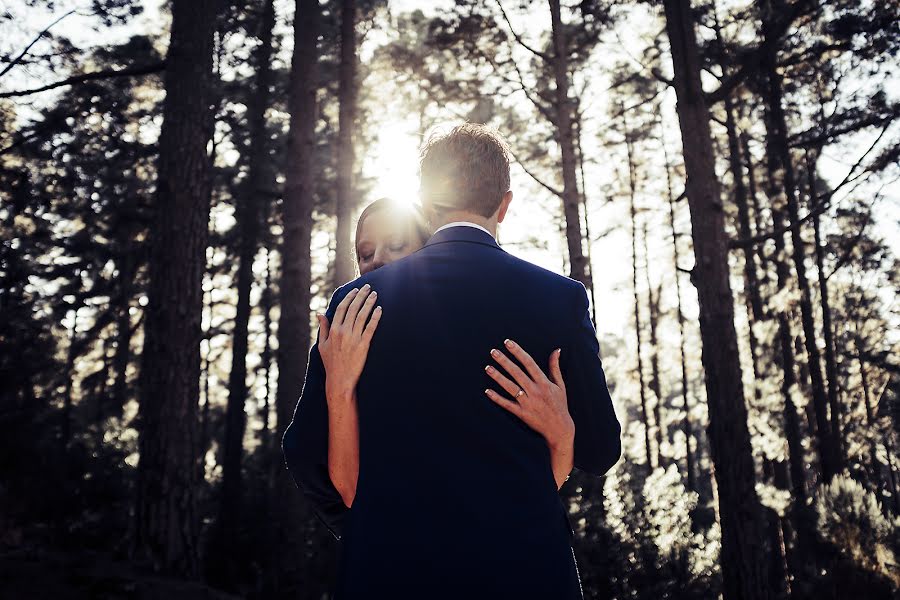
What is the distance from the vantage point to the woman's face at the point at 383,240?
3049 mm

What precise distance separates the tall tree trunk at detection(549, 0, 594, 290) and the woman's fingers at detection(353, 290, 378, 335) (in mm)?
9130

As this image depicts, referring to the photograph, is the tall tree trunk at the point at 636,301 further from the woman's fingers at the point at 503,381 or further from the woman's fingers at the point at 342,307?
the woman's fingers at the point at 503,381

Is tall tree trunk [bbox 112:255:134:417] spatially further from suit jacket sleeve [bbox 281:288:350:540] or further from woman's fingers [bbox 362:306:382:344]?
woman's fingers [bbox 362:306:382:344]

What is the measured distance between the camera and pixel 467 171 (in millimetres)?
1916

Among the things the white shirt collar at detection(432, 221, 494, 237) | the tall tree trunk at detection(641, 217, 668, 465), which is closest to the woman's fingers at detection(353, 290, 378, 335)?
the white shirt collar at detection(432, 221, 494, 237)

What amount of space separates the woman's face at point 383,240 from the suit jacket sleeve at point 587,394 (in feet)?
4.49

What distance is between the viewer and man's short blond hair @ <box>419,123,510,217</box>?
192cm

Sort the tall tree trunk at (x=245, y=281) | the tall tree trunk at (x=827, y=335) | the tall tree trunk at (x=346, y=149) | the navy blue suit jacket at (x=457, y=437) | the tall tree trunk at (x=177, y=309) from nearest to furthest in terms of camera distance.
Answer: the navy blue suit jacket at (x=457, y=437) → the tall tree trunk at (x=177, y=309) → the tall tree trunk at (x=346, y=149) → the tall tree trunk at (x=245, y=281) → the tall tree trunk at (x=827, y=335)

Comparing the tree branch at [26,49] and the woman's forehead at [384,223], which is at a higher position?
the tree branch at [26,49]

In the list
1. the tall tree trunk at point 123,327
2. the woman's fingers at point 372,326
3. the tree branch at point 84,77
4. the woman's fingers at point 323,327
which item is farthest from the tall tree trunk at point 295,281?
the tall tree trunk at point 123,327

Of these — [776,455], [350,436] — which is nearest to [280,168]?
[776,455]

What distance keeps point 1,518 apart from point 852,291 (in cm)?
3186

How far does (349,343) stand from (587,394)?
0.71m

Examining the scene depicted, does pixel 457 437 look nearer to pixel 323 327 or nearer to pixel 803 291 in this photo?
pixel 323 327
